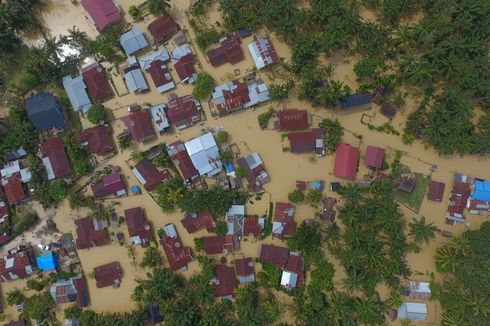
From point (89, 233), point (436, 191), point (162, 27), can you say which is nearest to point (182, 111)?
point (162, 27)

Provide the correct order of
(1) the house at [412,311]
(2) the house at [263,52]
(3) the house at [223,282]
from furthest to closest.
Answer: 1. (2) the house at [263,52]
2. (3) the house at [223,282]
3. (1) the house at [412,311]

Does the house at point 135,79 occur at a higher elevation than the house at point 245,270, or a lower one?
higher

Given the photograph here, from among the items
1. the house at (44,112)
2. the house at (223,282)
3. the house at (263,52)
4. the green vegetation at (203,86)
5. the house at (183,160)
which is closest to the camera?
the house at (223,282)

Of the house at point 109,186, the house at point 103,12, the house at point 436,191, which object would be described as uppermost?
the house at point 103,12

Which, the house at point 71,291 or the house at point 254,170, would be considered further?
the house at point 254,170

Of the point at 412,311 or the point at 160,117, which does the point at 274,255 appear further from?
the point at 160,117

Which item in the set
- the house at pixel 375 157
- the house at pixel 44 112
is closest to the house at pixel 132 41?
the house at pixel 44 112

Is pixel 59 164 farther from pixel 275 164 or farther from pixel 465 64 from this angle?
pixel 465 64

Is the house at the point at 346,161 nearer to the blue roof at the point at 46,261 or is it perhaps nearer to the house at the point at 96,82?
the house at the point at 96,82
